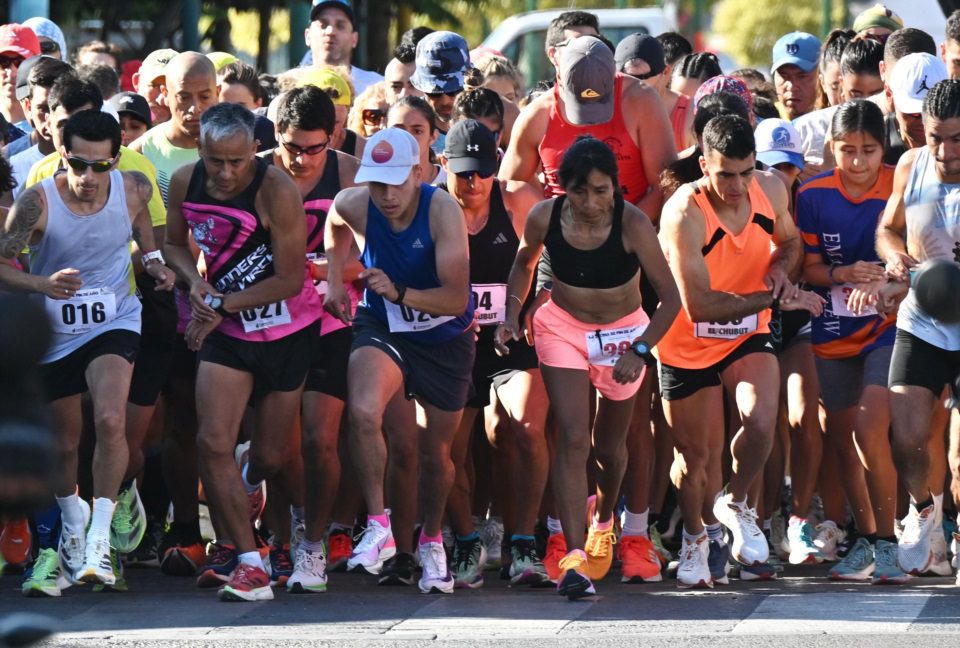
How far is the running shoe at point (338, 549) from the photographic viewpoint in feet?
29.1

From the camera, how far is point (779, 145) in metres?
9.16

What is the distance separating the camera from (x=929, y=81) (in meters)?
8.72

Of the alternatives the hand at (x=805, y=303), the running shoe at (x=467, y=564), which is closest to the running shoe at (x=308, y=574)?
the running shoe at (x=467, y=564)

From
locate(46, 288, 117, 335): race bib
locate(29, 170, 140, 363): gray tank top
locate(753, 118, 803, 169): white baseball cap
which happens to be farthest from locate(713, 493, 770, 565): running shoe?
locate(46, 288, 117, 335): race bib

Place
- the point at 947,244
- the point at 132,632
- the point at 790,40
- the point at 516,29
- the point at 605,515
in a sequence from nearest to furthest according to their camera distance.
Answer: the point at 132,632 < the point at 947,244 < the point at 605,515 < the point at 790,40 < the point at 516,29

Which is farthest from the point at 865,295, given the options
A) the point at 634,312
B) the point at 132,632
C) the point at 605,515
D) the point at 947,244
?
the point at 132,632

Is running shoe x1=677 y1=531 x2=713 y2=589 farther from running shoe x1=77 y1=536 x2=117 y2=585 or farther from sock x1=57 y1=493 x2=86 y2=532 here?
sock x1=57 y1=493 x2=86 y2=532

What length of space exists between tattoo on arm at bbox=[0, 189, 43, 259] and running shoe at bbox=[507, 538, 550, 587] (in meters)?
2.61

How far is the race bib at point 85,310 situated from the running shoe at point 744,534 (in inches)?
116

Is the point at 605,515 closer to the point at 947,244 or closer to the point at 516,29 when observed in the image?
the point at 947,244

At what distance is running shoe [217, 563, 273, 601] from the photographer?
780 centimetres

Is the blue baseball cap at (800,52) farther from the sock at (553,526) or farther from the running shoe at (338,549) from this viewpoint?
the running shoe at (338,549)

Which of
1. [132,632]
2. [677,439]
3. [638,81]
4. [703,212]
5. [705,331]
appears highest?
[638,81]

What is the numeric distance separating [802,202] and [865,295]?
0.80m
